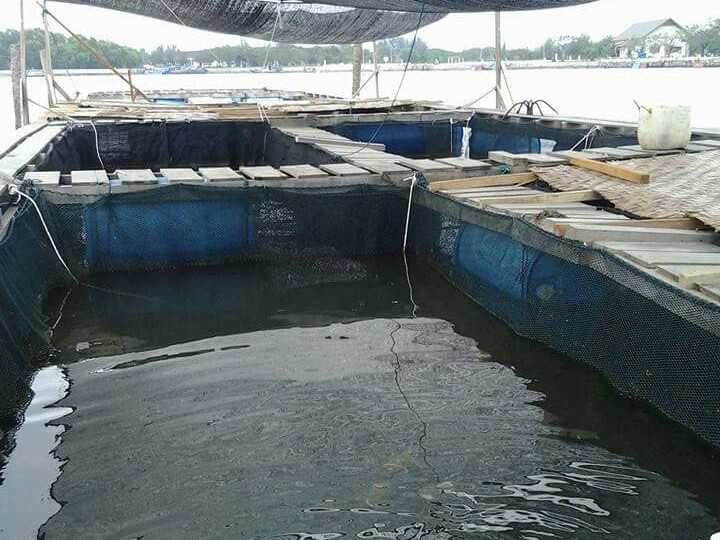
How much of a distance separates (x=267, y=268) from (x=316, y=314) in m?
1.49

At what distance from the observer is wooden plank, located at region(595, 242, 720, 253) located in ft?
16.4

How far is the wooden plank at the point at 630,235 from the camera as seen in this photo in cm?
528

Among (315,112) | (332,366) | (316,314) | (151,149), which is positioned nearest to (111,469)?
(332,366)

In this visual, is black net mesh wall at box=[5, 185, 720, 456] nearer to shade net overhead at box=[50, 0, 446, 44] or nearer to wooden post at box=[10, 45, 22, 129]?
shade net overhead at box=[50, 0, 446, 44]

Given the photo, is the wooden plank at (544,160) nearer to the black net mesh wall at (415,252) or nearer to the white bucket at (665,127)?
the white bucket at (665,127)

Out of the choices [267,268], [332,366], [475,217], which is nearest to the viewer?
[332,366]

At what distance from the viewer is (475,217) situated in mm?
6555

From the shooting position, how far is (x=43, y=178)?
25.4 feet

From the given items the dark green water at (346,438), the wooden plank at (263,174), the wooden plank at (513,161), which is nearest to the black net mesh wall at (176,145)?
the wooden plank at (263,174)

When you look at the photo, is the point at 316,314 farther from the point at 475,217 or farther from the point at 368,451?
the point at 368,451

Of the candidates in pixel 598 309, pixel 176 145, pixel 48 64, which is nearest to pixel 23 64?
pixel 48 64

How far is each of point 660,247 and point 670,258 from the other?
0.44m

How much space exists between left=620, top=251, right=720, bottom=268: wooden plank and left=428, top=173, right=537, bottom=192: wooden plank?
10.0 feet

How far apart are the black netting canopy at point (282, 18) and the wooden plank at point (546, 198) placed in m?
7.68
